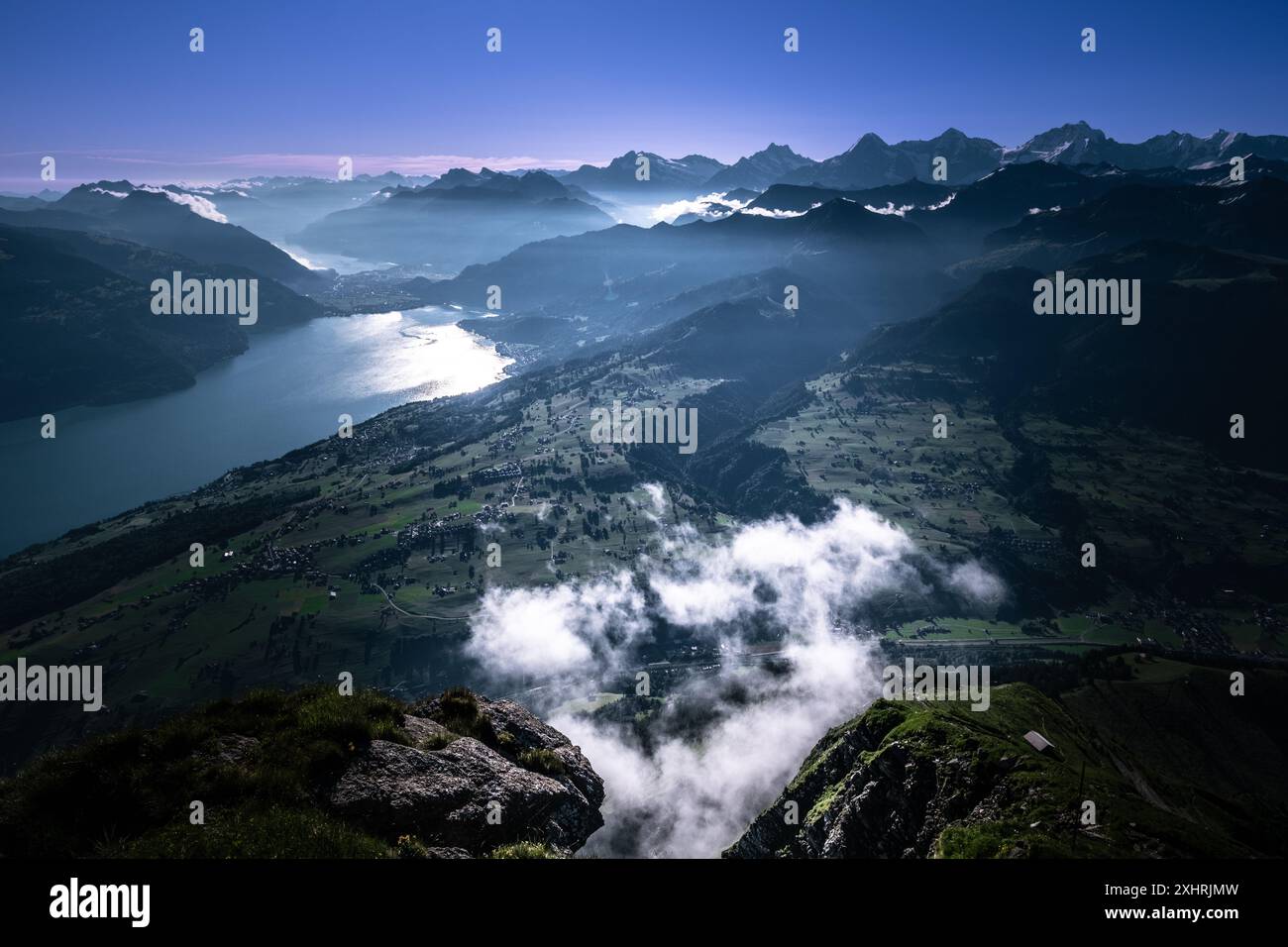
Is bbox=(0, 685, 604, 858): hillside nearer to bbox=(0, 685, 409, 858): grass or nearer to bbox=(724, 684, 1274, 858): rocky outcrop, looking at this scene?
bbox=(0, 685, 409, 858): grass

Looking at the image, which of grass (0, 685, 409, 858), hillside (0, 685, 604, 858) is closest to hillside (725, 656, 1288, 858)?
hillside (0, 685, 604, 858)

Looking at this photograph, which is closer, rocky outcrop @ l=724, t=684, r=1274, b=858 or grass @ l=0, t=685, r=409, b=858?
grass @ l=0, t=685, r=409, b=858

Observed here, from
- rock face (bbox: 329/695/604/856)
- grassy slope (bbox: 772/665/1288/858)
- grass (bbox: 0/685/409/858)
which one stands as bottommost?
grassy slope (bbox: 772/665/1288/858)

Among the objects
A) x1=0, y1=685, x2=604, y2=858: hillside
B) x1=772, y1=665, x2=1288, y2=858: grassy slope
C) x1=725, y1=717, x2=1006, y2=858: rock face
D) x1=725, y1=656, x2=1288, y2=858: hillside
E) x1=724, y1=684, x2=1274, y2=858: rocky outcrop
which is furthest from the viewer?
x1=725, y1=717, x2=1006, y2=858: rock face

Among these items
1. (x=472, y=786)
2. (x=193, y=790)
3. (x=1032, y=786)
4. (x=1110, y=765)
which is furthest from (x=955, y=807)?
(x=1110, y=765)

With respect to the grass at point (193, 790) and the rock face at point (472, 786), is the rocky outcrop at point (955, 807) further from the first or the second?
the grass at point (193, 790)

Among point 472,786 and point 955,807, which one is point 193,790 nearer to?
point 472,786

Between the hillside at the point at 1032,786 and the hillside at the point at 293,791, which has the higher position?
the hillside at the point at 293,791

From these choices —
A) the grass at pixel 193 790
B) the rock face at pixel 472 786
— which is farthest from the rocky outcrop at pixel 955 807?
the grass at pixel 193 790
